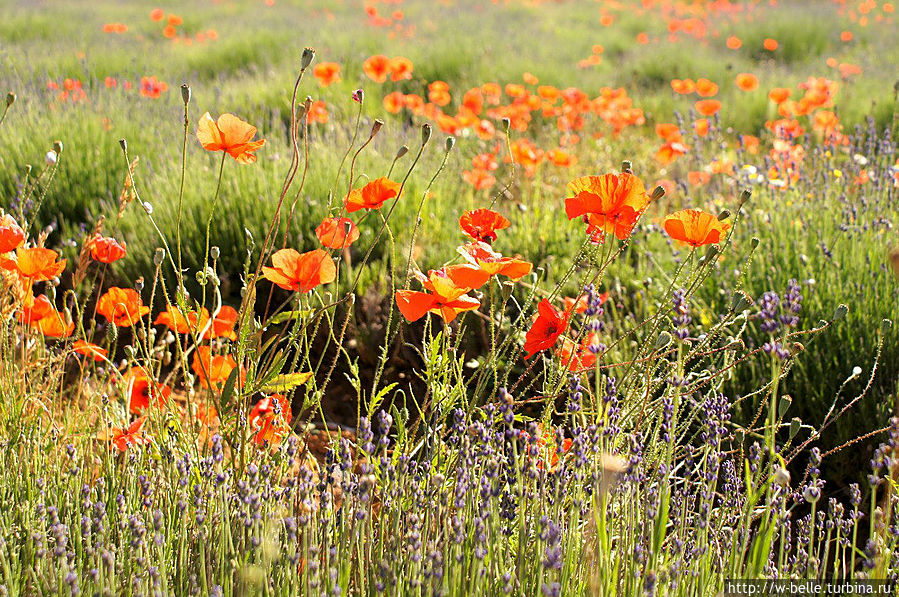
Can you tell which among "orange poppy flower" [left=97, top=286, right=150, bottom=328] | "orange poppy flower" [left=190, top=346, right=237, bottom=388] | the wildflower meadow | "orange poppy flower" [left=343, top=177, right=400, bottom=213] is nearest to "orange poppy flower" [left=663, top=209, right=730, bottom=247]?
the wildflower meadow

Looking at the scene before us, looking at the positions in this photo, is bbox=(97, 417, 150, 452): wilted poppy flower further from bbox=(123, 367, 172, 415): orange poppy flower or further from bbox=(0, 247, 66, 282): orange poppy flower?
bbox=(0, 247, 66, 282): orange poppy flower

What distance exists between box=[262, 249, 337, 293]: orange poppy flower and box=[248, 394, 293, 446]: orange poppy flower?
0.77 ft

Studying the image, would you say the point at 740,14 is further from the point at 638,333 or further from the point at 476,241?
the point at 476,241

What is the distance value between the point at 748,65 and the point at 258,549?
779cm

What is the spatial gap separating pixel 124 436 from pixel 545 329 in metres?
0.88

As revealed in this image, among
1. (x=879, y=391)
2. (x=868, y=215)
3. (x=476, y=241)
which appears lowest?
(x=879, y=391)

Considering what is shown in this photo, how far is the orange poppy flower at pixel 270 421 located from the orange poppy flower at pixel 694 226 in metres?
0.81

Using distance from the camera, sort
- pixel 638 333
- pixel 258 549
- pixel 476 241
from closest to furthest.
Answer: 1. pixel 258 549
2. pixel 476 241
3. pixel 638 333

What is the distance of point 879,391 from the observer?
7.06 feet

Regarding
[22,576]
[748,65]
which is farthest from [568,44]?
[22,576]

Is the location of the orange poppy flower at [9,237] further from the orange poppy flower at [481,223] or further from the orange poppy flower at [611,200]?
the orange poppy flower at [611,200]

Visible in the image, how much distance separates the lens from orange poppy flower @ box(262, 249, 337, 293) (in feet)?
4.69

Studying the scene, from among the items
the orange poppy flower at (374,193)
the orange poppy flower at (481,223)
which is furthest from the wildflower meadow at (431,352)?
the orange poppy flower at (374,193)

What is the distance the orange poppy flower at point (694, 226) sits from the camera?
1496 millimetres
